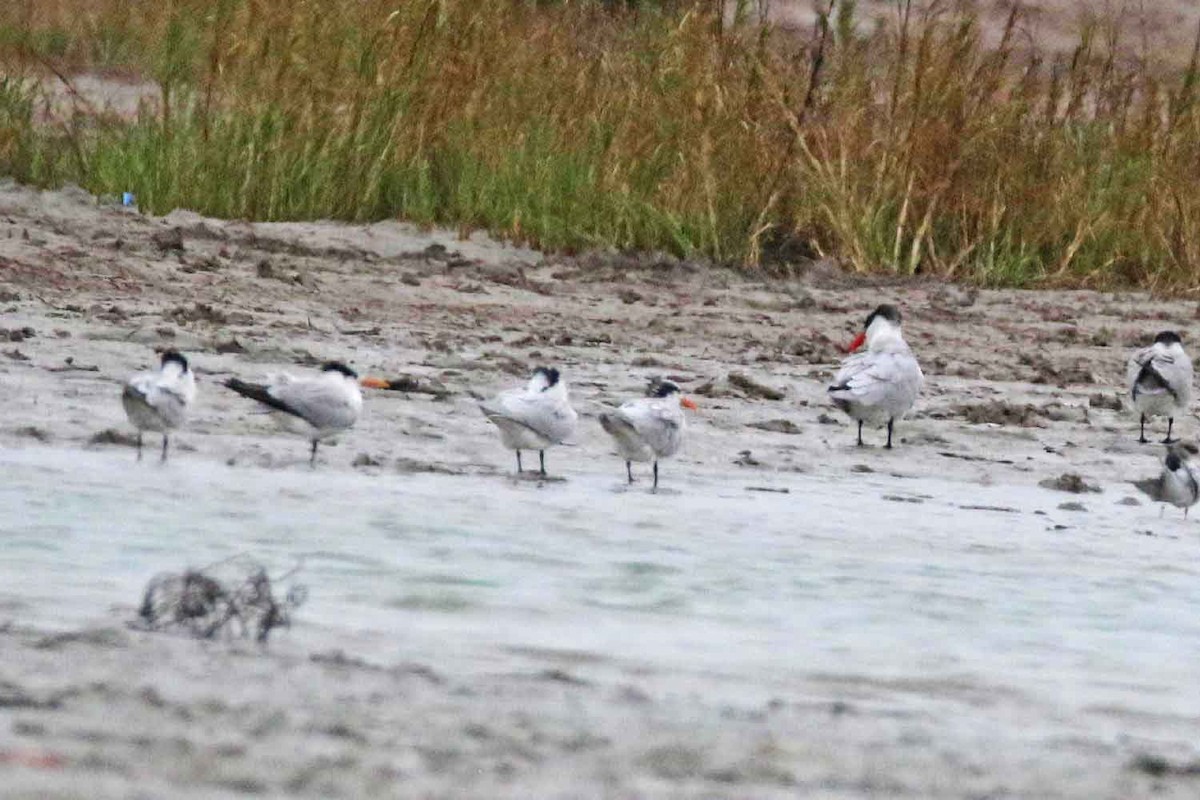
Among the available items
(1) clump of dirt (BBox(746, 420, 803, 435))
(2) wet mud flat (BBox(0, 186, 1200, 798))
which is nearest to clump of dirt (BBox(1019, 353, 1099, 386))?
(2) wet mud flat (BBox(0, 186, 1200, 798))

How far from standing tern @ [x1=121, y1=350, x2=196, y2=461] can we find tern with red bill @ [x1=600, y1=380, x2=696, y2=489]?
1.19 m

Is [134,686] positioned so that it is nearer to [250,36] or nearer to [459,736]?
[459,736]

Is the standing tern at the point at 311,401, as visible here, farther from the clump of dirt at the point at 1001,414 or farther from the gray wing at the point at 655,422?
the clump of dirt at the point at 1001,414

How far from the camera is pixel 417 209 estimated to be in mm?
11703

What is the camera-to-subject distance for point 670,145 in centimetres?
1202

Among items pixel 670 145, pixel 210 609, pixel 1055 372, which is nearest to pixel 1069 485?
pixel 1055 372

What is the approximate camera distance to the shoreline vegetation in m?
11.4

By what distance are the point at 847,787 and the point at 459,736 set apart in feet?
1.71

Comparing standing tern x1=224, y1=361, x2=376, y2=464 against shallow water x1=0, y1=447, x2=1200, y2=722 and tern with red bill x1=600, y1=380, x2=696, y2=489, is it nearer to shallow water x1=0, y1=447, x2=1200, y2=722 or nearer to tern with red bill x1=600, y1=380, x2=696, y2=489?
shallow water x1=0, y1=447, x2=1200, y2=722

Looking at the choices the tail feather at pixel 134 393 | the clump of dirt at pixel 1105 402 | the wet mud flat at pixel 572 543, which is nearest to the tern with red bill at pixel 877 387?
the wet mud flat at pixel 572 543

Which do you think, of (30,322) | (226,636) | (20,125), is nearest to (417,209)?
(20,125)

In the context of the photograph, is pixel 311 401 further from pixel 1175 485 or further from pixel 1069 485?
pixel 1175 485

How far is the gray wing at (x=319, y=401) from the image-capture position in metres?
6.56

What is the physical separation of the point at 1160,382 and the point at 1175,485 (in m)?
1.48
